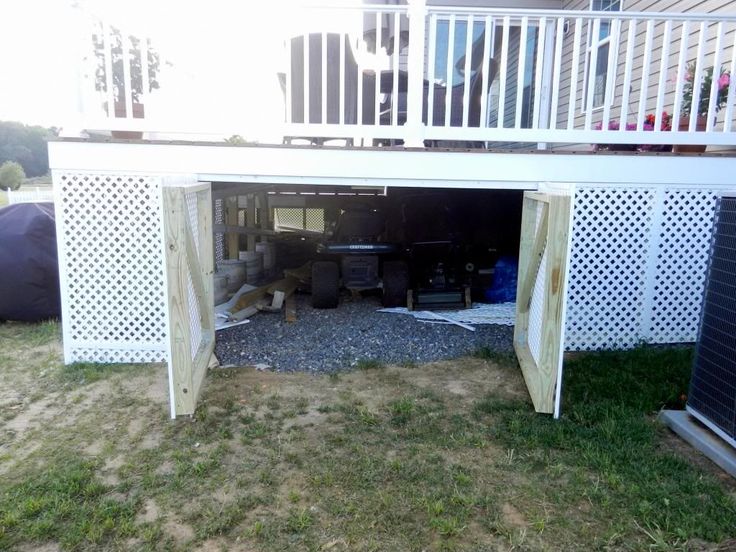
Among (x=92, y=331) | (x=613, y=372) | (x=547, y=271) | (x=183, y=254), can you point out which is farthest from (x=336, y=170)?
(x=613, y=372)

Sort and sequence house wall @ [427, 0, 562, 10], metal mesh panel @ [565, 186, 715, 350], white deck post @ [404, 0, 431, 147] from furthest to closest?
1. house wall @ [427, 0, 562, 10]
2. metal mesh panel @ [565, 186, 715, 350]
3. white deck post @ [404, 0, 431, 147]

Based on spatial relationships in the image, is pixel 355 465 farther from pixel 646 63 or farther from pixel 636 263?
pixel 646 63

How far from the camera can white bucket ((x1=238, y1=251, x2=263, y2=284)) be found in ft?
23.0

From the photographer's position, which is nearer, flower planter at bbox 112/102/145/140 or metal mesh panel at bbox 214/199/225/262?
flower planter at bbox 112/102/145/140

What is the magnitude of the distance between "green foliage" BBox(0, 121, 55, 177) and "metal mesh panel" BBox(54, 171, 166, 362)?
44005 mm

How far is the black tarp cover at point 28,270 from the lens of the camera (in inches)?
208

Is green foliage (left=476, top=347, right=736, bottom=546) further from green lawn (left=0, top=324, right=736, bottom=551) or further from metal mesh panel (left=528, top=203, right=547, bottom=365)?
metal mesh panel (left=528, top=203, right=547, bottom=365)

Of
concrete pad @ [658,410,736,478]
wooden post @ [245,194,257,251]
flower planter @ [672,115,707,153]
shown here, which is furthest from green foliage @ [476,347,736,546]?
wooden post @ [245,194,257,251]

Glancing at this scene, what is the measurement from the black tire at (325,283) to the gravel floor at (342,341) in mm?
168

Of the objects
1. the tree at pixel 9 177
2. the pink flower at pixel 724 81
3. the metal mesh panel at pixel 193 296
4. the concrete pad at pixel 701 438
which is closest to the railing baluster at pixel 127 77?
the metal mesh panel at pixel 193 296

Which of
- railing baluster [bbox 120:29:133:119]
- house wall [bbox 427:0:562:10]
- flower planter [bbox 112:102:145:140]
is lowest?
flower planter [bbox 112:102:145:140]

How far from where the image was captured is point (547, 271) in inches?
126

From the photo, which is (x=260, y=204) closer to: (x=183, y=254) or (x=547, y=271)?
(x=183, y=254)

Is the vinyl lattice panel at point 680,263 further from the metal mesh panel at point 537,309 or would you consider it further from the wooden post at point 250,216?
the wooden post at point 250,216
